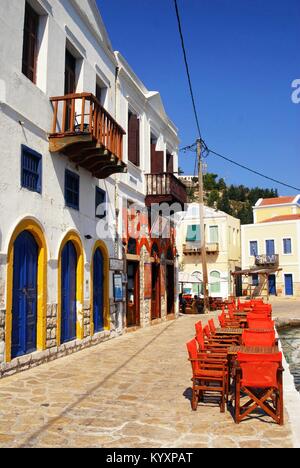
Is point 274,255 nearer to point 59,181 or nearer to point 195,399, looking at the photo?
point 59,181

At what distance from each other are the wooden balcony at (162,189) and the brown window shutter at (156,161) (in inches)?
44.0

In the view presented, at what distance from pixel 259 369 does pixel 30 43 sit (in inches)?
314

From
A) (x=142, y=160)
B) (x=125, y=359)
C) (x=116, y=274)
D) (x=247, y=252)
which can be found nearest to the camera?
(x=125, y=359)

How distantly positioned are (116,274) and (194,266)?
26.6 m

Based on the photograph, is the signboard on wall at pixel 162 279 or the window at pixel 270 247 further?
the window at pixel 270 247

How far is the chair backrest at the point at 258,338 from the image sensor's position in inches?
305

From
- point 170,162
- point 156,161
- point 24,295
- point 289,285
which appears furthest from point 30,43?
point 289,285

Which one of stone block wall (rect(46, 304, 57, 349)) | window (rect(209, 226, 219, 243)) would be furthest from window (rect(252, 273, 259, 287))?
stone block wall (rect(46, 304, 57, 349))

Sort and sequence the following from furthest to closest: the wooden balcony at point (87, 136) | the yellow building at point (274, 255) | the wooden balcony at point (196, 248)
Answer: the yellow building at point (274, 255)
the wooden balcony at point (196, 248)
the wooden balcony at point (87, 136)

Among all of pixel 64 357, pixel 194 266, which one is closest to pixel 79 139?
pixel 64 357

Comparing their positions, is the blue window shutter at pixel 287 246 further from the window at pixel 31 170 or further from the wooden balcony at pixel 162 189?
the window at pixel 31 170

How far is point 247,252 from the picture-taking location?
4366cm

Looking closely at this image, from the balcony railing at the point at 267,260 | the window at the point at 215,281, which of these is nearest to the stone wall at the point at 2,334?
the window at the point at 215,281
